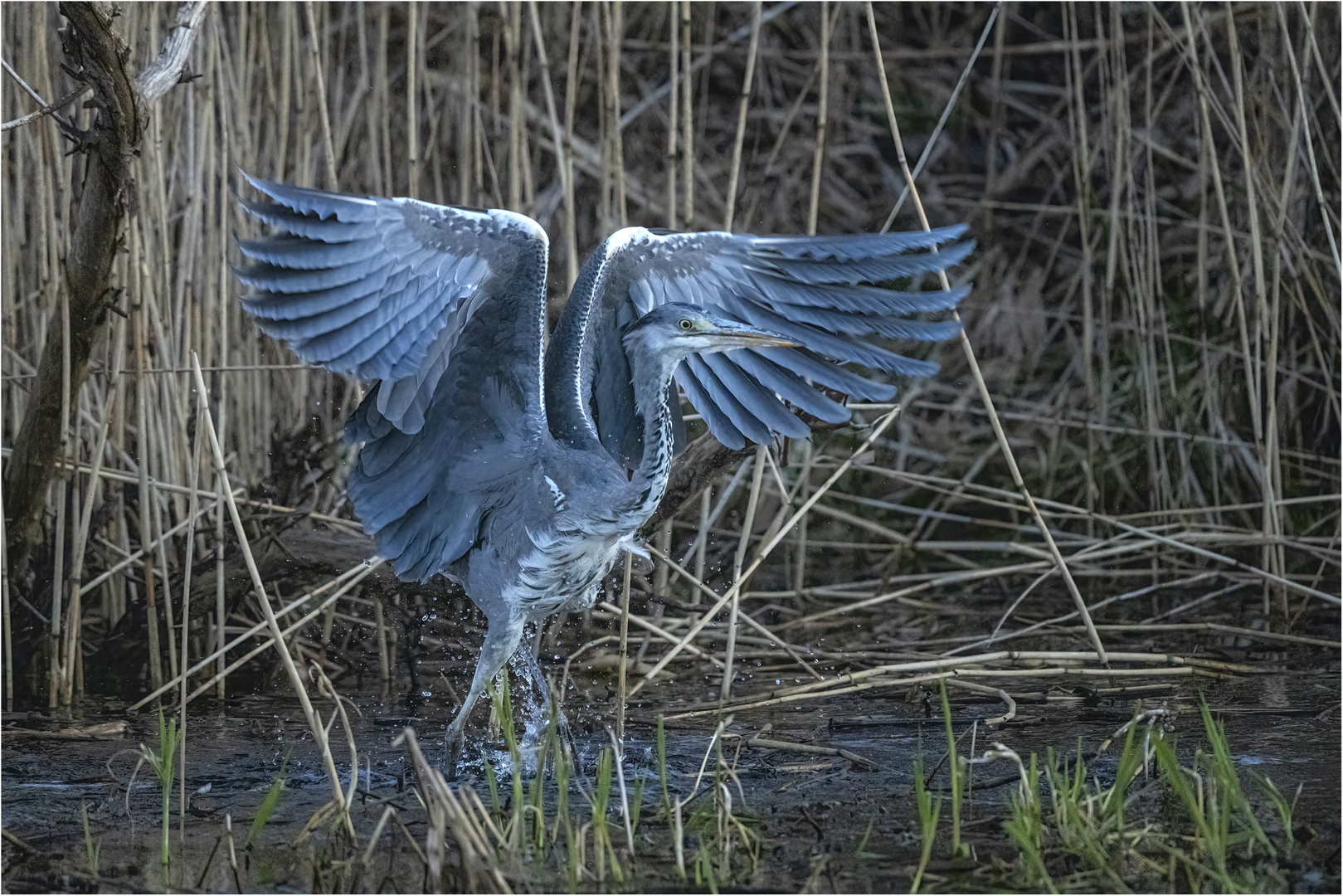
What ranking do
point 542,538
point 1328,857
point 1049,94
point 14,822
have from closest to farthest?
point 1328,857 < point 14,822 < point 542,538 < point 1049,94

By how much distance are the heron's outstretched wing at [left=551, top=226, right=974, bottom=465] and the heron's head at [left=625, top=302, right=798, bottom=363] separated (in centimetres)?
20

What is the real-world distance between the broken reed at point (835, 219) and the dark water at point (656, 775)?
381 millimetres

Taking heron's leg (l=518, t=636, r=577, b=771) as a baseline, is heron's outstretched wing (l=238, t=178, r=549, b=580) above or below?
above

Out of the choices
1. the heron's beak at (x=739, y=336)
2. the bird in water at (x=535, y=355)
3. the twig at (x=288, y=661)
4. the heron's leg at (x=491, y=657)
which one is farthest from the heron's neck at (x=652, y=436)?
the twig at (x=288, y=661)

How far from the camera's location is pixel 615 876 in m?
3.02

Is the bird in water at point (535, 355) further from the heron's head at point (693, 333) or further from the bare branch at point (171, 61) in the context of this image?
the bare branch at point (171, 61)

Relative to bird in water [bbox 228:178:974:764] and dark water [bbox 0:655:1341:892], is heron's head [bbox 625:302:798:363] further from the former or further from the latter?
dark water [bbox 0:655:1341:892]

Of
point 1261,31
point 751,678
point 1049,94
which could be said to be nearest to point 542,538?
point 751,678

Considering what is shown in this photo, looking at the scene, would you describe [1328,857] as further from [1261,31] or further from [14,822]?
[1261,31]

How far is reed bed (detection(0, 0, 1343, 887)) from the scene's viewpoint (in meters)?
4.64

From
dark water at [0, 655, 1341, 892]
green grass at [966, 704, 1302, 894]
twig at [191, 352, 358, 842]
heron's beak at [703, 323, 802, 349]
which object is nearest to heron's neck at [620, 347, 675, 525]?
heron's beak at [703, 323, 802, 349]

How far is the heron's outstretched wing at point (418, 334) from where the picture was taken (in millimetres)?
3812

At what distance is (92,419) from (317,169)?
5.08ft

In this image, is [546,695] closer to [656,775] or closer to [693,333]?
[656,775]
